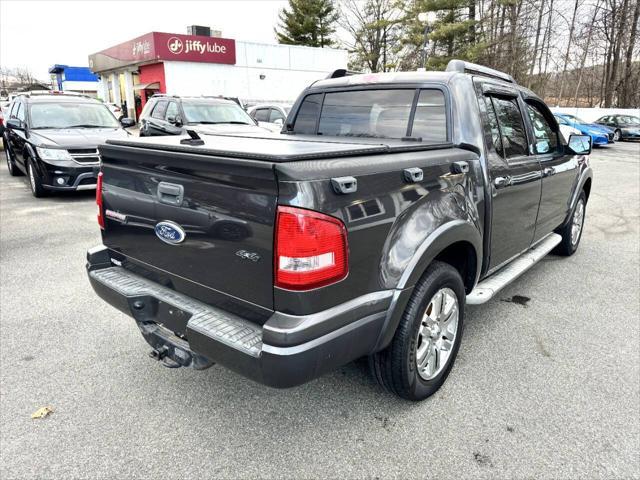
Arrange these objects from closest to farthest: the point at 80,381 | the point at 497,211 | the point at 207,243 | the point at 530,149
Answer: the point at 207,243, the point at 80,381, the point at 497,211, the point at 530,149

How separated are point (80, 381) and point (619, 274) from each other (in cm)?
522

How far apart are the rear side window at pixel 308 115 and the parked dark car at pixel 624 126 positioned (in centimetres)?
2633

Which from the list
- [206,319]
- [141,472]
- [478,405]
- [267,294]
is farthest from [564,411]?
[141,472]

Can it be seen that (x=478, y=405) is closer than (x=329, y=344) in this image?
No

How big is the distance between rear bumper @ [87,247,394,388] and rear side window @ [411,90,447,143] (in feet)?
4.67

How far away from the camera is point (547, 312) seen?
13.1 ft

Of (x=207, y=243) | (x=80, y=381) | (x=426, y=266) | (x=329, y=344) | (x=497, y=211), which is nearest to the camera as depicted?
(x=329, y=344)

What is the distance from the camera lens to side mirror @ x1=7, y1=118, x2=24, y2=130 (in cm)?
898

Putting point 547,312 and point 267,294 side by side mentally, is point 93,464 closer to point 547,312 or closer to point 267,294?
point 267,294

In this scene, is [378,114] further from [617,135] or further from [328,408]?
[617,135]

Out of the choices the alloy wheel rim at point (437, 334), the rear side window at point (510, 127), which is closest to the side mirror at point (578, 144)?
the rear side window at point (510, 127)

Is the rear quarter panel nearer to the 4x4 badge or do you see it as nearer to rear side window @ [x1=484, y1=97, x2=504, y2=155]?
the 4x4 badge

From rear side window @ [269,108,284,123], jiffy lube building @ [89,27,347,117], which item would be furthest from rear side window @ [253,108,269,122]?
jiffy lube building @ [89,27,347,117]

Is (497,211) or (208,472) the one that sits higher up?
(497,211)
